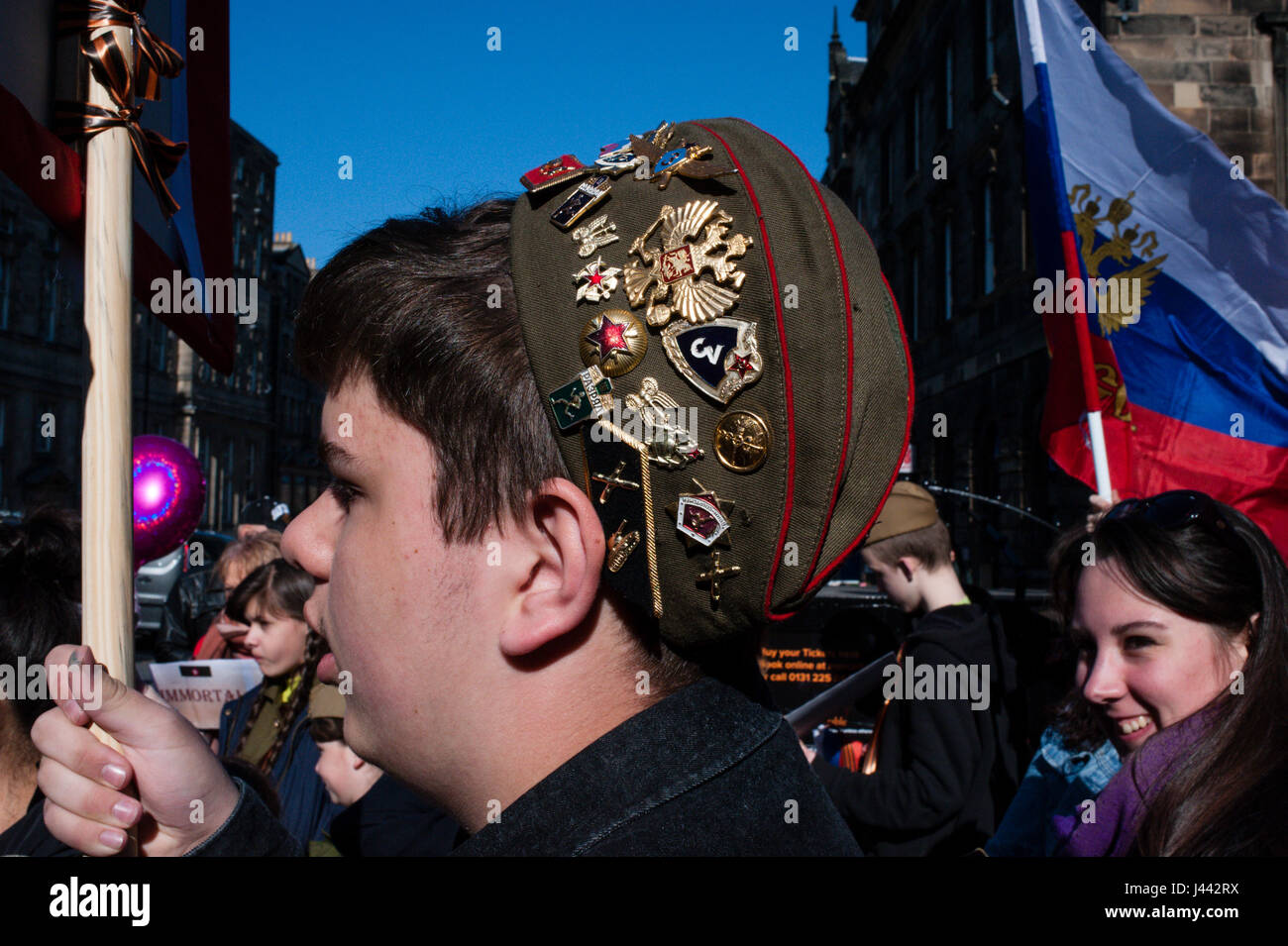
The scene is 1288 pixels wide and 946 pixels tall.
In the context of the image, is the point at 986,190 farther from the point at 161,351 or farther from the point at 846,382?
the point at 161,351

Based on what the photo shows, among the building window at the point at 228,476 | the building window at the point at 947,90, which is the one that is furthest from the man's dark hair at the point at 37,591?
the building window at the point at 228,476

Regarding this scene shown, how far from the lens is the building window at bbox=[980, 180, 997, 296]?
1872cm

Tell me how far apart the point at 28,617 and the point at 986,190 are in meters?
19.6

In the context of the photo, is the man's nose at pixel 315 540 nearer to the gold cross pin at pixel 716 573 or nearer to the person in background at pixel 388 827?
the gold cross pin at pixel 716 573

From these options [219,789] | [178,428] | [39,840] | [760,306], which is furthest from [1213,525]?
[178,428]

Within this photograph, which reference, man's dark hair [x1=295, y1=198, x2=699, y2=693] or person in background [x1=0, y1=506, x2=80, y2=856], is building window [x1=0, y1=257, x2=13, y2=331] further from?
man's dark hair [x1=295, y1=198, x2=699, y2=693]

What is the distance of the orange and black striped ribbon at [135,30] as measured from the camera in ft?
4.33

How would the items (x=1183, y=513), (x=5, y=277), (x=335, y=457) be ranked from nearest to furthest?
(x=335, y=457) < (x=1183, y=513) < (x=5, y=277)

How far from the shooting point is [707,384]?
3.59 ft

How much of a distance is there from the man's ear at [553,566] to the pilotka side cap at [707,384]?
0.08ft

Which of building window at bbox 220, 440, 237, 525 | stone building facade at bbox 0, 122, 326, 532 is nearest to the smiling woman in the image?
stone building facade at bbox 0, 122, 326, 532

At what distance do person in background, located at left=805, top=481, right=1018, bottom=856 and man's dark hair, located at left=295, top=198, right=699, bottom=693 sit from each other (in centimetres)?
242

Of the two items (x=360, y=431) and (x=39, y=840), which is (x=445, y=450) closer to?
(x=360, y=431)

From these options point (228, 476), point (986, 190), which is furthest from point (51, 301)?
point (986, 190)
